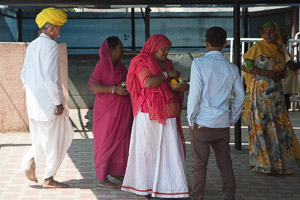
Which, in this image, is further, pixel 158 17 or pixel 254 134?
pixel 158 17

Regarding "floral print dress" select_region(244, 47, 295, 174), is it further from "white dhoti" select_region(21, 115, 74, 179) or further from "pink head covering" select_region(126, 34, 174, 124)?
"white dhoti" select_region(21, 115, 74, 179)

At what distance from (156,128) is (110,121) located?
75 centimetres

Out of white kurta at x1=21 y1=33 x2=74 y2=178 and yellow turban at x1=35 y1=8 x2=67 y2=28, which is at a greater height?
yellow turban at x1=35 y1=8 x2=67 y2=28

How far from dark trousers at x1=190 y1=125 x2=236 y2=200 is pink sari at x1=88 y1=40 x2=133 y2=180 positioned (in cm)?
123

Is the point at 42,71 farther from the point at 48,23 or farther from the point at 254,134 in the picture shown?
the point at 254,134

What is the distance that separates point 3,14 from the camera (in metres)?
13.8

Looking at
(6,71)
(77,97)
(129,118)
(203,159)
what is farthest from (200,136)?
(77,97)

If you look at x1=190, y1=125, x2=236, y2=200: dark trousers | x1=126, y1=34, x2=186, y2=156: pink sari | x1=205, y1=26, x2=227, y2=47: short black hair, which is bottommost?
x1=190, y1=125, x2=236, y2=200: dark trousers

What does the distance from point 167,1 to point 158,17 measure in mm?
7508

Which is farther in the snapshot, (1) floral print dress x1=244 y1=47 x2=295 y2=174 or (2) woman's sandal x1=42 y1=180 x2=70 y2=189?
(1) floral print dress x1=244 y1=47 x2=295 y2=174

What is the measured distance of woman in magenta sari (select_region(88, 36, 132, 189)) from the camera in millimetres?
5922

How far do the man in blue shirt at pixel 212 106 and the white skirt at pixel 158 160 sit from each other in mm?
392

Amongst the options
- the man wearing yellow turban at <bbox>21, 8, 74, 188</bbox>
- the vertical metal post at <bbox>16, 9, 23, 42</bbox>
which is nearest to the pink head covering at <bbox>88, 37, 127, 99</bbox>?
the man wearing yellow turban at <bbox>21, 8, 74, 188</bbox>

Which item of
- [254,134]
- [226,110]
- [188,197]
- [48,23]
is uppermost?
[48,23]
